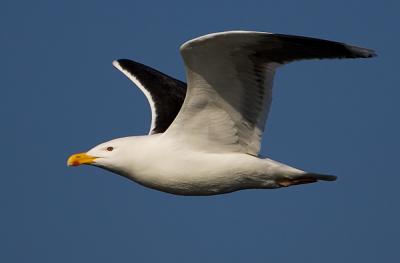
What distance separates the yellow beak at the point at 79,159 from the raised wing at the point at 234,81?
1212mm

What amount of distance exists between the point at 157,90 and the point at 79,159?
10.4ft

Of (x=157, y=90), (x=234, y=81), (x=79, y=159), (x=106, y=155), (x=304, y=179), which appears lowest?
(x=79, y=159)

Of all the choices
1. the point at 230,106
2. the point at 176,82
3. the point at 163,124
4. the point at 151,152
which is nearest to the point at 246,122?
the point at 230,106

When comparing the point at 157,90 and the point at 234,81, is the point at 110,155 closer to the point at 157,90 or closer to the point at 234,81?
the point at 234,81

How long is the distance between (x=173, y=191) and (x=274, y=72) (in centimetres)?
224

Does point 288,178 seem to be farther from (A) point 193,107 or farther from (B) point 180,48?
(B) point 180,48

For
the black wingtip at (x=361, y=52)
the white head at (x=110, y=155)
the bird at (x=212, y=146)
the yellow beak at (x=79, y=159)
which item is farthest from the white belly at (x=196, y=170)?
the black wingtip at (x=361, y=52)

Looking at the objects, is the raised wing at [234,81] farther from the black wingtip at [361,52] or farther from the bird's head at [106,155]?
the bird's head at [106,155]

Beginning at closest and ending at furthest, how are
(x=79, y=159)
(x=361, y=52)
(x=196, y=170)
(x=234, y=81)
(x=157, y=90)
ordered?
1. (x=361, y=52)
2. (x=234, y=81)
3. (x=196, y=170)
4. (x=79, y=159)
5. (x=157, y=90)

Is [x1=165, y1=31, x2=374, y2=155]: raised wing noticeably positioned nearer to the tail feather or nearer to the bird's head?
the tail feather

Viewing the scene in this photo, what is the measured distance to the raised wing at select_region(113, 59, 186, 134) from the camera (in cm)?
1487

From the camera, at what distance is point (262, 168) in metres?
12.7

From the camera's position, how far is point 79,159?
13.0 m

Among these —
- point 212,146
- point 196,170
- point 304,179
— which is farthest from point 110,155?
point 304,179
